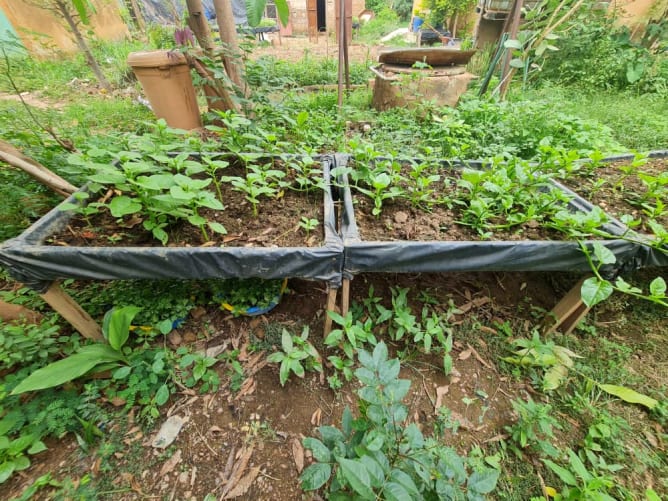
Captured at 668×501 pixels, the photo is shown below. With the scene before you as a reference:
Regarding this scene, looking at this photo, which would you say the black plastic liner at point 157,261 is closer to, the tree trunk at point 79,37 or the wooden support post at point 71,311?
the wooden support post at point 71,311

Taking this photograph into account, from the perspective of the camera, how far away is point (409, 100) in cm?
355

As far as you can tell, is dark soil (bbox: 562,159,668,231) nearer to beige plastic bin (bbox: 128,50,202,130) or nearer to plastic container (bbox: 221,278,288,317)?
plastic container (bbox: 221,278,288,317)

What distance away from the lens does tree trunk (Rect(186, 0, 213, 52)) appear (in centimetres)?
222

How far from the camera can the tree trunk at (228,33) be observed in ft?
7.54

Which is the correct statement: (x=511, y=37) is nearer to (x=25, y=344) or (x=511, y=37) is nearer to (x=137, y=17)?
(x=25, y=344)

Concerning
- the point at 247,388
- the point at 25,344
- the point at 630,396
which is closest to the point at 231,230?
the point at 247,388

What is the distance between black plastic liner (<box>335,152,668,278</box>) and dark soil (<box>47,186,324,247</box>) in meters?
0.23

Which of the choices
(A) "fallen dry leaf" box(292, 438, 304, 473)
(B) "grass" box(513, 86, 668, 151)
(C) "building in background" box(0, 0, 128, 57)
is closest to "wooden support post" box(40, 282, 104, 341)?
(A) "fallen dry leaf" box(292, 438, 304, 473)

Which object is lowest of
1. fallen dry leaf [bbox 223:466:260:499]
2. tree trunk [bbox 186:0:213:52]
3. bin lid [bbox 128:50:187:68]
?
fallen dry leaf [bbox 223:466:260:499]

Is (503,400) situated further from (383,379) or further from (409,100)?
(409,100)

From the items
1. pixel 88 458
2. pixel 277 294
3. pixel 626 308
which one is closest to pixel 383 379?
pixel 277 294

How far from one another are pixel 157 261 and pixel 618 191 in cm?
285

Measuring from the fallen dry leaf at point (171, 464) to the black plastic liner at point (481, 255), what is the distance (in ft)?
3.74

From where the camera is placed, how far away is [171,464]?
48.4 inches
